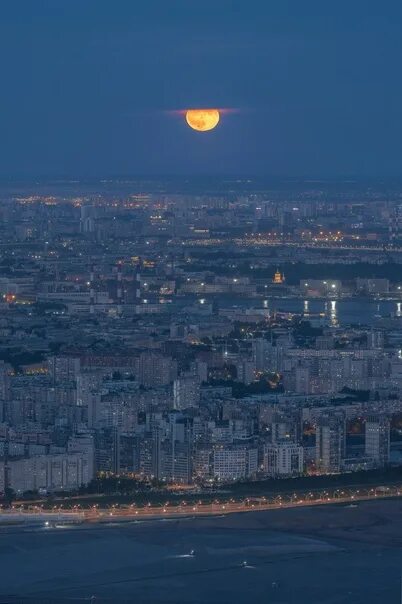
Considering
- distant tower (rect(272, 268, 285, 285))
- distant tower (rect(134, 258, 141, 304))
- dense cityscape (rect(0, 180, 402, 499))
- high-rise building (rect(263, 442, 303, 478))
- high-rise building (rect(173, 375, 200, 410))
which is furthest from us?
distant tower (rect(272, 268, 285, 285))

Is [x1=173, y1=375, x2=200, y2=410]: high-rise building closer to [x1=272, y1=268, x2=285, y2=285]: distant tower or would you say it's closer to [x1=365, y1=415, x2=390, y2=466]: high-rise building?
[x1=365, y1=415, x2=390, y2=466]: high-rise building

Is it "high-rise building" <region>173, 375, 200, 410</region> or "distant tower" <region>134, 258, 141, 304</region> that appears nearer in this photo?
"high-rise building" <region>173, 375, 200, 410</region>

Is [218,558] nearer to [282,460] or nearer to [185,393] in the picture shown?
[282,460]

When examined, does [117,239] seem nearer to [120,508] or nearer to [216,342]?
[216,342]

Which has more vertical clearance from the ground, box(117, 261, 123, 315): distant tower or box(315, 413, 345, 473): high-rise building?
box(117, 261, 123, 315): distant tower

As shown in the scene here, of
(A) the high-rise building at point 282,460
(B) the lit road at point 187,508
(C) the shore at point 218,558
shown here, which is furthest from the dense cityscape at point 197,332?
(C) the shore at point 218,558

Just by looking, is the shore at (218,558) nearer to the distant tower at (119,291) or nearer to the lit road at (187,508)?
the lit road at (187,508)

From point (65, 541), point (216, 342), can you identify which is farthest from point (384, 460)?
point (216, 342)

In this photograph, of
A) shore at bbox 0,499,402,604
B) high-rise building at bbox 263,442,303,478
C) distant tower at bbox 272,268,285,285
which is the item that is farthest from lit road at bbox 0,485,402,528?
distant tower at bbox 272,268,285,285
